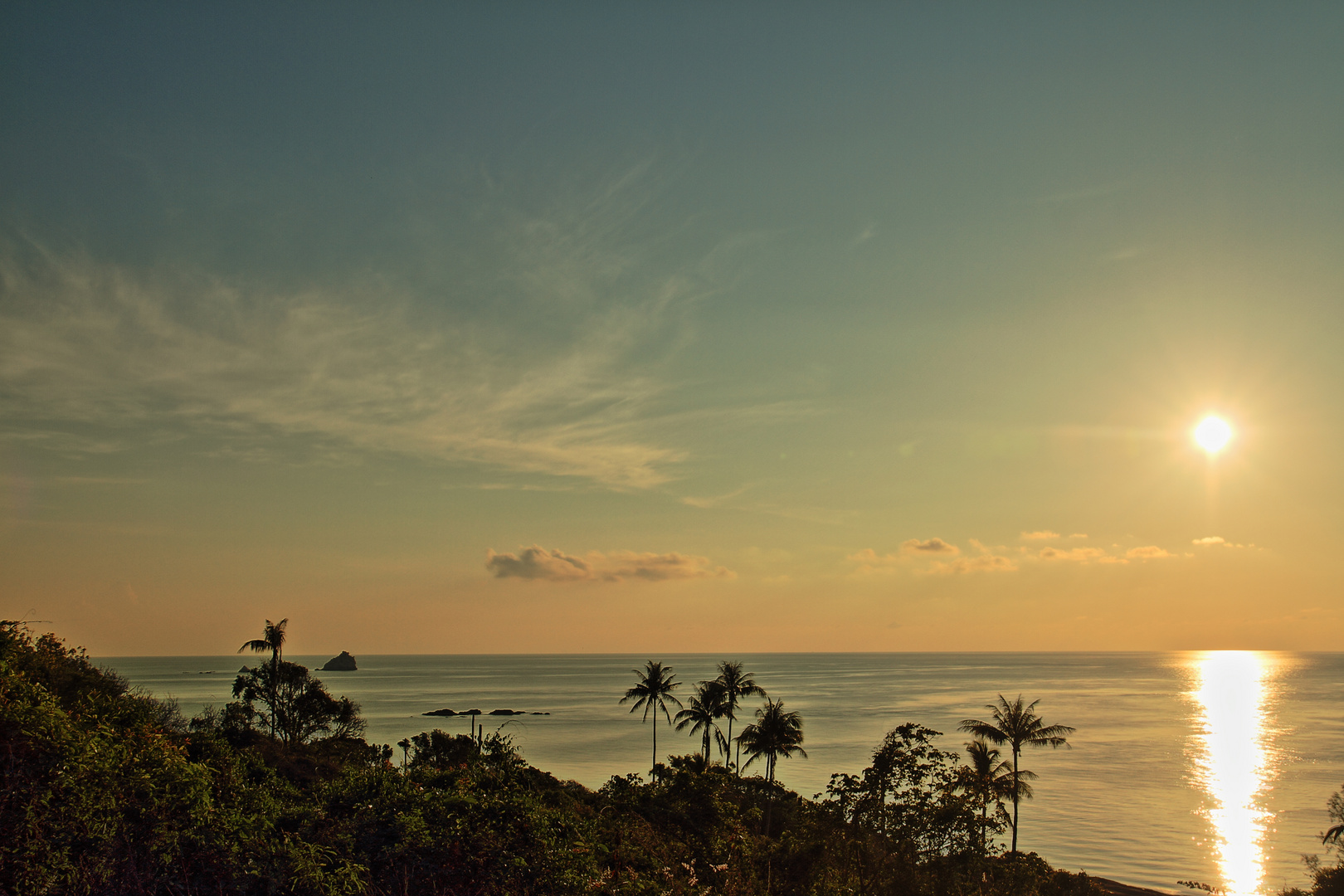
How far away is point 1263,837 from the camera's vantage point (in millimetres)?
71250

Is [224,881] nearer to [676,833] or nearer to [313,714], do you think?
[676,833]

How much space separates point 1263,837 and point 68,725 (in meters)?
91.6

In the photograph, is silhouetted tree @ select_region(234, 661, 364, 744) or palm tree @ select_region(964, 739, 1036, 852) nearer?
palm tree @ select_region(964, 739, 1036, 852)

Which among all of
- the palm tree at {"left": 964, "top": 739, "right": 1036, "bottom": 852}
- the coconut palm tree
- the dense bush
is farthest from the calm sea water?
the dense bush

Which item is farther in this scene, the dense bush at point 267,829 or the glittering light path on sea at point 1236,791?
the glittering light path on sea at point 1236,791

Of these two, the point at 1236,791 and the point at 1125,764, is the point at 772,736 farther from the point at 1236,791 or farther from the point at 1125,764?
the point at 1125,764

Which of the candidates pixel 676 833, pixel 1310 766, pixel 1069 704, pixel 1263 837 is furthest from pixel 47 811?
pixel 1069 704

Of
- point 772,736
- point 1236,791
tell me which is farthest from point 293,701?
point 1236,791

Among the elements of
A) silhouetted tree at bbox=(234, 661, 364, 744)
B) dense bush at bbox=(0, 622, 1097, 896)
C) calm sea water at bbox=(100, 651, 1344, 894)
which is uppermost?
dense bush at bbox=(0, 622, 1097, 896)

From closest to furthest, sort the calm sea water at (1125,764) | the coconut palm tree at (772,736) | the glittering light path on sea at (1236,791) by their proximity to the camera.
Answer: the coconut palm tree at (772,736) → the glittering light path on sea at (1236,791) → the calm sea water at (1125,764)

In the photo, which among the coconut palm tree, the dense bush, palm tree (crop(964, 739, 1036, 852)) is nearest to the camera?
the dense bush

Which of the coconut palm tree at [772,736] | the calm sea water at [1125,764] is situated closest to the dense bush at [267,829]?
the calm sea water at [1125,764]

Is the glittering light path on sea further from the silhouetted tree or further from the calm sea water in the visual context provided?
the silhouetted tree

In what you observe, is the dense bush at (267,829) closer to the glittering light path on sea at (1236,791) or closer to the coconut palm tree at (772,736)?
the coconut palm tree at (772,736)
